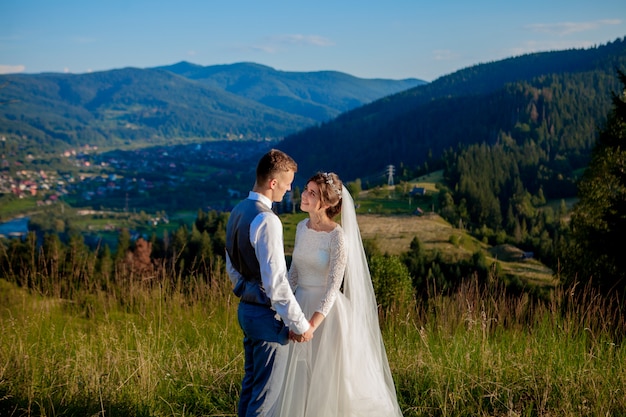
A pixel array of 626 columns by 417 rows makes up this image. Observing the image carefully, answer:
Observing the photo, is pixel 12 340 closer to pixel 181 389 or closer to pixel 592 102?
pixel 181 389

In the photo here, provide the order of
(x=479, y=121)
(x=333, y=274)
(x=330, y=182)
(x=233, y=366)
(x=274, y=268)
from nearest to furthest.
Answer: (x=274, y=268)
(x=333, y=274)
(x=330, y=182)
(x=233, y=366)
(x=479, y=121)

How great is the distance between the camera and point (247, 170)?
154 m

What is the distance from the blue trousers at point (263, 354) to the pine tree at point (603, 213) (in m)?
14.6

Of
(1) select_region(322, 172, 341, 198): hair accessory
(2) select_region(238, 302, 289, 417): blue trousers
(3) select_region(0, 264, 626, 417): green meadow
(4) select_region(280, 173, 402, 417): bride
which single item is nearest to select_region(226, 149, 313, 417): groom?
(2) select_region(238, 302, 289, 417): blue trousers

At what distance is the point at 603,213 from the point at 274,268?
1683cm

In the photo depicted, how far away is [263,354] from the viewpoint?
3398 millimetres

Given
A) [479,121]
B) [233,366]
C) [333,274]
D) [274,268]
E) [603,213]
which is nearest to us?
[274,268]

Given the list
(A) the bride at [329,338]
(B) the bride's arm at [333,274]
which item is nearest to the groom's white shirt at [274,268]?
(B) the bride's arm at [333,274]

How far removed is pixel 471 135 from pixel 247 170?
6095cm

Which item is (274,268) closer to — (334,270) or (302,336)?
(302,336)

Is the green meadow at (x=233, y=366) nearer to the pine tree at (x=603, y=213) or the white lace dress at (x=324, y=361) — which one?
the white lace dress at (x=324, y=361)

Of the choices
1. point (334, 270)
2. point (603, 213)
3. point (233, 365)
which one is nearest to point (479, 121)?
point (603, 213)

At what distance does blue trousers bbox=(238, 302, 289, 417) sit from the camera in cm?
337

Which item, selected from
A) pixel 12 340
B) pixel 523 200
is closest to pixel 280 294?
pixel 12 340
